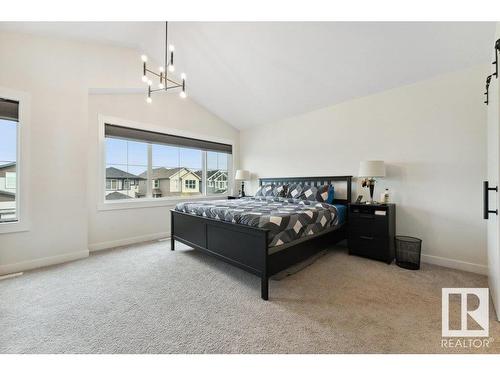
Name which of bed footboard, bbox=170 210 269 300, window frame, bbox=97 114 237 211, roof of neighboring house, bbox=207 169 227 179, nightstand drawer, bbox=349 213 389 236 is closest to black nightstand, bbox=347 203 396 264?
nightstand drawer, bbox=349 213 389 236

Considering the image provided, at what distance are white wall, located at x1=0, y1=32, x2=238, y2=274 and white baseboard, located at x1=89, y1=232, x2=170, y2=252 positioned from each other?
29 centimetres

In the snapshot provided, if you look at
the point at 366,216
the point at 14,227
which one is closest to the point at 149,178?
the point at 14,227

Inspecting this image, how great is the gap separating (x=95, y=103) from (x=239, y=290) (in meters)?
3.76

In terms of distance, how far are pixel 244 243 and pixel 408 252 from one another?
7.43 feet

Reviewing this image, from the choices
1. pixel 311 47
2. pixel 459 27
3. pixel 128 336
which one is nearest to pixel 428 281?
pixel 459 27

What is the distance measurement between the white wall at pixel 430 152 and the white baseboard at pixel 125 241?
358 cm

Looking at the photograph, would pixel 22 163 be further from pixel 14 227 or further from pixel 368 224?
pixel 368 224

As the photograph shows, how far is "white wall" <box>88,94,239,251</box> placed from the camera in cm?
358

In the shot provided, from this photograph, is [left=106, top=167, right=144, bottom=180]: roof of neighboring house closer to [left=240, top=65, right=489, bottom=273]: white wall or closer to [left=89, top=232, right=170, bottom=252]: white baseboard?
[left=89, top=232, right=170, bottom=252]: white baseboard

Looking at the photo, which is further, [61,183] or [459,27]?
[61,183]

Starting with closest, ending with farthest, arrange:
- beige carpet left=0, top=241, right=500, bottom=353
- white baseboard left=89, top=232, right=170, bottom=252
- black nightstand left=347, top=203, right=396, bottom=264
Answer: beige carpet left=0, top=241, right=500, bottom=353 → black nightstand left=347, top=203, right=396, bottom=264 → white baseboard left=89, top=232, right=170, bottom=252
